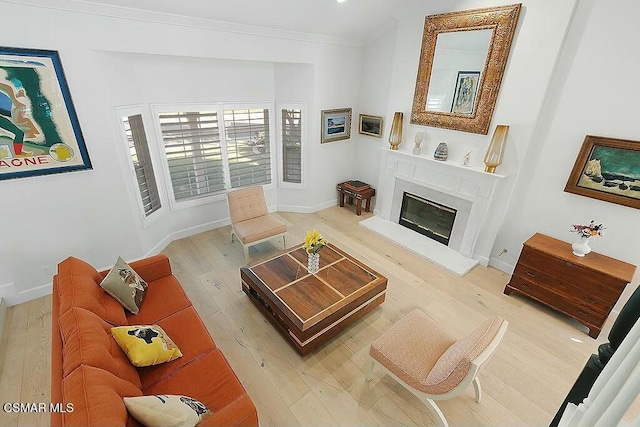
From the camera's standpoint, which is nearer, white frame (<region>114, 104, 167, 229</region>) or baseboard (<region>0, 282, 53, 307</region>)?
baseboard (<region>0, 282, 53, 307</region>)

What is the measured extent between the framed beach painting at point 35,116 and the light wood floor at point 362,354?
1.54m

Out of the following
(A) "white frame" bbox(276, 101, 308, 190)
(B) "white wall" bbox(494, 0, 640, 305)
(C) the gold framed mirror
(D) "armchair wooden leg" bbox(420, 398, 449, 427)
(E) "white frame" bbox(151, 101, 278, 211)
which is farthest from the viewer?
(A) "white frame" bbox(276, 101, 308, 190)

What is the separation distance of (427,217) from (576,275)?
6.58 ft

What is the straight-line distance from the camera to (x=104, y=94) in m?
3.08

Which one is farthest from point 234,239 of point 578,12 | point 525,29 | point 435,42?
point 578,12

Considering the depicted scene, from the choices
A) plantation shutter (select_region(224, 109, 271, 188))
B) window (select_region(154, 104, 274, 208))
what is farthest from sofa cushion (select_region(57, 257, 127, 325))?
plantation shutter (select_region(224, 109, 271, 188))

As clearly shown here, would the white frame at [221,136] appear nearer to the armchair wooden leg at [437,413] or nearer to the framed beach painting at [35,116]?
the framed beach painting at [35,116]

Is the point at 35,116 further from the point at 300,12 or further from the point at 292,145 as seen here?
the point at 292,145

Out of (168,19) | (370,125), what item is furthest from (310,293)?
(370,125)

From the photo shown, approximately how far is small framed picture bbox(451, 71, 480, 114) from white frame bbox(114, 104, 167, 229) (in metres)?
4.10

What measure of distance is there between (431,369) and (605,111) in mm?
3097

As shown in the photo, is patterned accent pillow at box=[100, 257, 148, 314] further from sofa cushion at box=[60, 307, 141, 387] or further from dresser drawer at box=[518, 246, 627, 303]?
dresser drawer at box=[518, 246, 627, 303]

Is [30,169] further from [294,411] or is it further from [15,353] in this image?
[294,411]

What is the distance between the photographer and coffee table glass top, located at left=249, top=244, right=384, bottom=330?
266 cm
